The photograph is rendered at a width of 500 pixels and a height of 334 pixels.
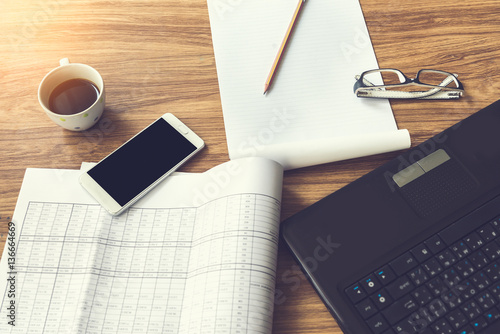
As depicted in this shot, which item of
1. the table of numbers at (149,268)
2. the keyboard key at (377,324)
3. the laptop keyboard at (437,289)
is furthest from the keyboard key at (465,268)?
the table of numbers at (149,268)

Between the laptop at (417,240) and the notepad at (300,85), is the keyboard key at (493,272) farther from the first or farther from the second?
the notepad at (300,85)

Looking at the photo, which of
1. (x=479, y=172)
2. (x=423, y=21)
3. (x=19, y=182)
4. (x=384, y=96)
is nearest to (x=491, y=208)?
(x=479, y=172)

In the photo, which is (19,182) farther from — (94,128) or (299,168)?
(299,168)

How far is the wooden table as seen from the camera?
59 centimetres

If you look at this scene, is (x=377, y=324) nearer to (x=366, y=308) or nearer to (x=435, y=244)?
(x=366, y=308)

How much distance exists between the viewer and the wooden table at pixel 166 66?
585 mm

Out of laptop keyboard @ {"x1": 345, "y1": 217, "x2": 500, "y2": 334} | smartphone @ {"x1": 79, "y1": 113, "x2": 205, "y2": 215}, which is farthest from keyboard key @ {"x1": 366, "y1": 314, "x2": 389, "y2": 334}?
smartphone @ {"x1": 79, "y1": 113, "x2": 205, "y2": 215}

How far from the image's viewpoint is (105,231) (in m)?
0.55

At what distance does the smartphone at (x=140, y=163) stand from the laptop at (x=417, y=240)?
0.61 feet

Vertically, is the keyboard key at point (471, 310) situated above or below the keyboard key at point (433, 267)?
below

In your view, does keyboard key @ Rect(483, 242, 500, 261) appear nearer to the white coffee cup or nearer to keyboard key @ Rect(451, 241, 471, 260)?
keyboard key @ Rect(451, 241, 471, 260)

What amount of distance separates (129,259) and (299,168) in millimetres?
262

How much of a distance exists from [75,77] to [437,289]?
1.81ft

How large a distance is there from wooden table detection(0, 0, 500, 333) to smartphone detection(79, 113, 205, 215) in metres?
0.02
